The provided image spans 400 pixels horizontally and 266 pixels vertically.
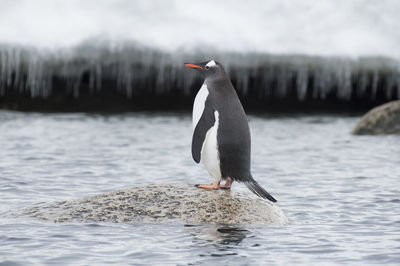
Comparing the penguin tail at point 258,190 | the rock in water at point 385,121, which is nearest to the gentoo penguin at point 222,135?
the penguin tail at point 258,190

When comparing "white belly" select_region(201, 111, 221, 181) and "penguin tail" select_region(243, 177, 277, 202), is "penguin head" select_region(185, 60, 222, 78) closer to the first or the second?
"white belly" select_region(201, 111, 221, 181)

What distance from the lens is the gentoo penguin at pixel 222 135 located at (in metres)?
8.37

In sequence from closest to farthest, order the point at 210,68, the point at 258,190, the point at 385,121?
the point at 258,190
the point at 210,68
the point at 385,121

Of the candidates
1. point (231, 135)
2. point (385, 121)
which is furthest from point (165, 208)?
point (385, 121)

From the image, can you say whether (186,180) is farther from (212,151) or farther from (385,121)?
(385,121)

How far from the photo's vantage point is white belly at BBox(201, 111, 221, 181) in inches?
331

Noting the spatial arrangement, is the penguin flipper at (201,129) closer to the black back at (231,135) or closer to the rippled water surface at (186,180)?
the black back at (231,135)

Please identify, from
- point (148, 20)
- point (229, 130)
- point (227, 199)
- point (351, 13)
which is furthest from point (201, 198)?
point (351, 13)

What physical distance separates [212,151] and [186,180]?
122 inches

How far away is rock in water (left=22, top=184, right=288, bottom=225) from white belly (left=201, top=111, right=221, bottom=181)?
0.86 ft

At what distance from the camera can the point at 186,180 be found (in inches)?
451

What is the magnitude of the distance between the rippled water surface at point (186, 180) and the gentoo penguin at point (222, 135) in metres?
0.83

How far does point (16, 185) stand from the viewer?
1030cm

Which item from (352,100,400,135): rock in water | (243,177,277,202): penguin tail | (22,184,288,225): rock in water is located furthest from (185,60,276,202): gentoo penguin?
(352,100,400,135): rock in water
